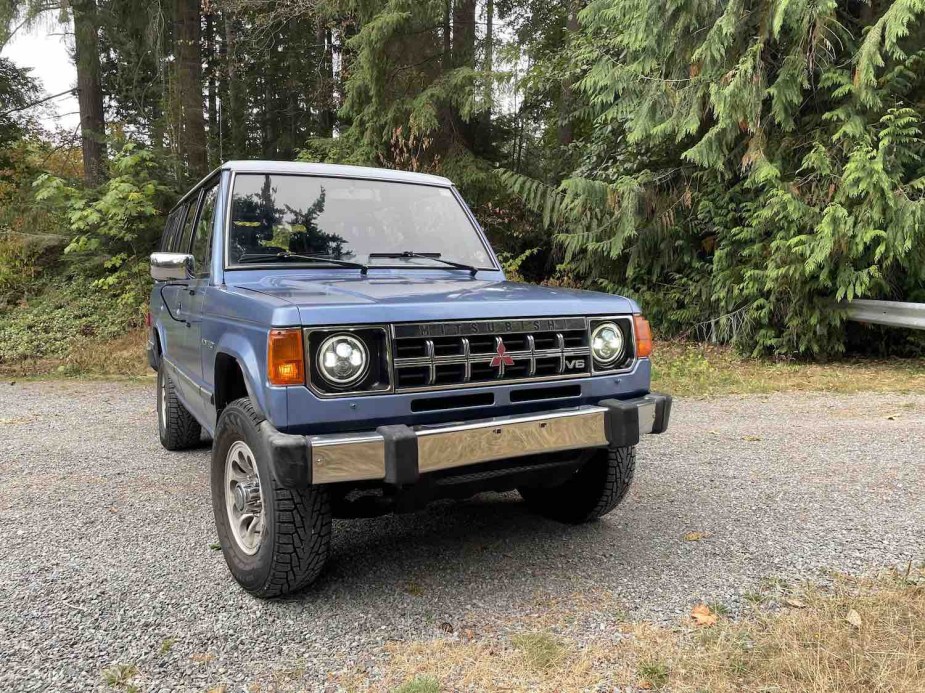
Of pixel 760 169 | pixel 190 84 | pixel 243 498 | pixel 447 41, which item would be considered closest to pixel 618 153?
pixel 760 169

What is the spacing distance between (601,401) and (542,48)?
1343 centimetres

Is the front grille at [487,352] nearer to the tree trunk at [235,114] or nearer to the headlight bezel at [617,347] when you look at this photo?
the headlight bezel at [617,347]

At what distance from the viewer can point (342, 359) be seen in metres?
2.51

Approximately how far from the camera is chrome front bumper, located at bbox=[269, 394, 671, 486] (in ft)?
7.68

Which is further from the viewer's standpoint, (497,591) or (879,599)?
(497,591)

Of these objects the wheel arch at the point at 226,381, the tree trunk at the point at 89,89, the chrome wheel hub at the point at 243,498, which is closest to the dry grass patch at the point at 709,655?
the chrome wheel hub at the point at 243,498

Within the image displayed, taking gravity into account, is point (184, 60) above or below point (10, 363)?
above

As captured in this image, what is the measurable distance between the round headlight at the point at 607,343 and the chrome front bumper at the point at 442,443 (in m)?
0.23

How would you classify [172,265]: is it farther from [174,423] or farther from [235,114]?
[235,114]

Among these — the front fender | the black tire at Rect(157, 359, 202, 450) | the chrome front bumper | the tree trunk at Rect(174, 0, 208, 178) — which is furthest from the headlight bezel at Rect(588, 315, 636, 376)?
the tree trunk at Rect(174, 0, 208, 178)

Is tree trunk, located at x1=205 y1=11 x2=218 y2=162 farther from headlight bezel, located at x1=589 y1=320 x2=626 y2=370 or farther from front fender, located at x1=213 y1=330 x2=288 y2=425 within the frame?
headlight bezel, located at x1=589 y1=320 x2=626 y2=370

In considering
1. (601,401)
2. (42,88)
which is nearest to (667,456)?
(601,401)

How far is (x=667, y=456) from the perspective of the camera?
16.1 ft

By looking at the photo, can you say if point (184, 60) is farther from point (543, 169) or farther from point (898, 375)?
point (898, 375)
